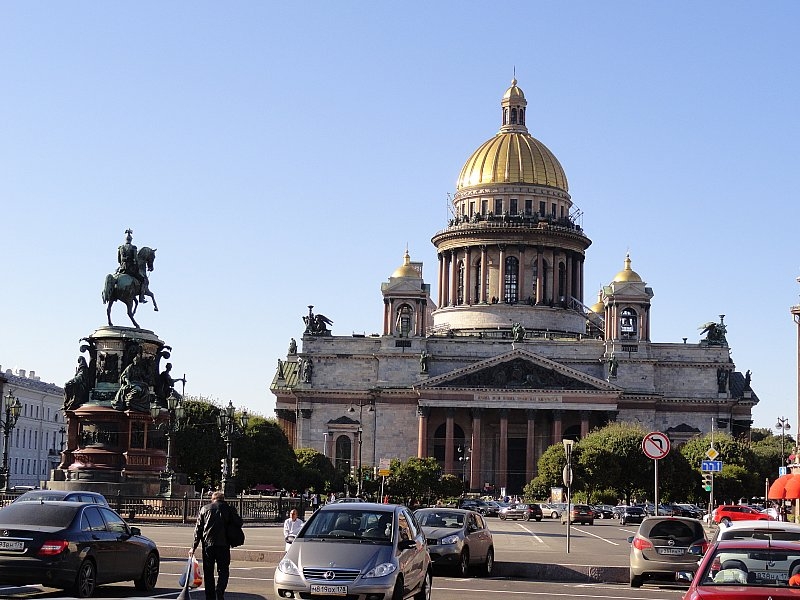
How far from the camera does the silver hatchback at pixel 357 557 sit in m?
23.4

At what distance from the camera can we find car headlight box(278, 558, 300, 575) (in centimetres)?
2366

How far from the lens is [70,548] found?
25.3 m

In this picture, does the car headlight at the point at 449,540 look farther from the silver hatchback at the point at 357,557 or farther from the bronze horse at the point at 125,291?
the bronze horse at the point at 125,291

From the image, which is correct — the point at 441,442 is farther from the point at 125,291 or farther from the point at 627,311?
the point at 125,291

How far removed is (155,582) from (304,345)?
12145 cm

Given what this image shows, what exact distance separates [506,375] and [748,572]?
12464 cm

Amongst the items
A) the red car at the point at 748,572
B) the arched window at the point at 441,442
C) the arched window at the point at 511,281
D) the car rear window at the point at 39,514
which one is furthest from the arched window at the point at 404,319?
the red car at the point at 748,572

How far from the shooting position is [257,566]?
3603 centimetres

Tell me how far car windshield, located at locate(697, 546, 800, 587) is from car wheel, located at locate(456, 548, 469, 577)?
15.2 metres

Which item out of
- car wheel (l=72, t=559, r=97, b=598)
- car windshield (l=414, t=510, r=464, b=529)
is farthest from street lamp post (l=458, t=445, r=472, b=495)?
car wheel (l=72, t=559, r=97, b=598)

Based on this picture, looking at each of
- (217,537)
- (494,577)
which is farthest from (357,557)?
(494,577)

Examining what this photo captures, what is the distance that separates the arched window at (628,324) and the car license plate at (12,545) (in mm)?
126336

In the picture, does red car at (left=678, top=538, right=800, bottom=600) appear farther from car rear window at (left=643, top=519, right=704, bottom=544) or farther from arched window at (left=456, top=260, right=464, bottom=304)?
arched window at (left=456, top=260, right=464, bottom=304)

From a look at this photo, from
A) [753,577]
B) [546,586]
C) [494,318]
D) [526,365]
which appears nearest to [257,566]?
[546,586]
